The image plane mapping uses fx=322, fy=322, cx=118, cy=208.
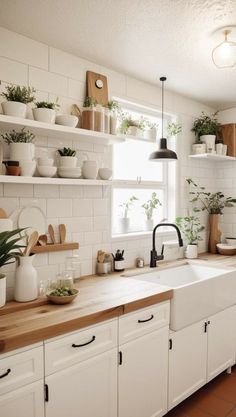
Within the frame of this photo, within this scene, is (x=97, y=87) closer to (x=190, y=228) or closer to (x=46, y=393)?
(x=190, y=228)

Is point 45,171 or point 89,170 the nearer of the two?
point 45,171

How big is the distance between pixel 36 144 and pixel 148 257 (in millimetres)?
1461

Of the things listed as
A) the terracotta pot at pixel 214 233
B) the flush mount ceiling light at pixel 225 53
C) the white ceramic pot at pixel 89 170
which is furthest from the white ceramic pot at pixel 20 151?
the terracotta pot at pixel 214 233

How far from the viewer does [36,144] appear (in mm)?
2160

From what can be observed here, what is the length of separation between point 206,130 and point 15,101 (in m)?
2.17

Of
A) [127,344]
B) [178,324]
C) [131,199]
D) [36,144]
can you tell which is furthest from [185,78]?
[127,344]

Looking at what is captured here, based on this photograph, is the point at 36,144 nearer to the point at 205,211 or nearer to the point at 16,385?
the point at 16,385

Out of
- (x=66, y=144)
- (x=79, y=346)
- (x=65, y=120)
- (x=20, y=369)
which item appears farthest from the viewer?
(x=66, y=144)

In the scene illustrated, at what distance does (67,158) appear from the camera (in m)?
2.15

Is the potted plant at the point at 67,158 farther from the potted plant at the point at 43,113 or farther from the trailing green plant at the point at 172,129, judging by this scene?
the trailing green plant at the point at 172,129

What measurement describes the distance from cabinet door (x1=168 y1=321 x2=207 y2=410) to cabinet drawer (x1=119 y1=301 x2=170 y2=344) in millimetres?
180

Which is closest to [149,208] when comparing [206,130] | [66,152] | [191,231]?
[191,231]

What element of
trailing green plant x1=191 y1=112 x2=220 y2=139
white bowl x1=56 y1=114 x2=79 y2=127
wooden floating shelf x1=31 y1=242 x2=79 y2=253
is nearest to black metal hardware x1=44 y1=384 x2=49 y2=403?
wooden floating shelf x1=31 y1=242 x2=79 y2=253

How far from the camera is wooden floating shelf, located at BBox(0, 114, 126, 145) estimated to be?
5.99 ft
